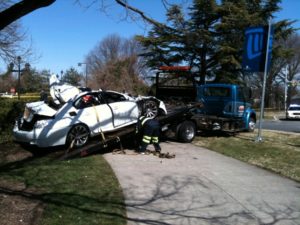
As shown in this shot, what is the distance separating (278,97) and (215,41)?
149ft

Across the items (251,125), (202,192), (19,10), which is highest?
(19,10)

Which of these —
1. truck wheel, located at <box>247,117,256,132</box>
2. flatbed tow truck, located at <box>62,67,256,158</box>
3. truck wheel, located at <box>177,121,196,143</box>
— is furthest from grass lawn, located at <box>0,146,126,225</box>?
truck wheel, located at <box>247,117,256,132</box>

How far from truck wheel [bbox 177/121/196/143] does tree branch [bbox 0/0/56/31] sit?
10.1 m

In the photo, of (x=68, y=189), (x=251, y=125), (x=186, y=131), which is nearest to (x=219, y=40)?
(x=251, y=125)

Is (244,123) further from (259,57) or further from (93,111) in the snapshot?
(93,111)

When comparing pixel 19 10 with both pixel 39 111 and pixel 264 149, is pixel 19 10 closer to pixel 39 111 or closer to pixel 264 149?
pixel 39 111

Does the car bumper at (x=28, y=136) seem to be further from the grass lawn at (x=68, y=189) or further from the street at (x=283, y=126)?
the street at (x=283, y=126)

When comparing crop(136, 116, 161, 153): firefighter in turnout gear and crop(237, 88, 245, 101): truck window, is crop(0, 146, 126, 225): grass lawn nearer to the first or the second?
crop(136, 116, 161, 153): firefighter in turnout gear

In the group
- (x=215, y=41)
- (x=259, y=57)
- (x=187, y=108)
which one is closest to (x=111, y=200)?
(x=187, y=108)

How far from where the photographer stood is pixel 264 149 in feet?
48.1

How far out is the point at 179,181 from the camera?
951cm

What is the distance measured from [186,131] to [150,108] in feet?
6.08

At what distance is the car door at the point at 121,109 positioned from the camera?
1373 cm

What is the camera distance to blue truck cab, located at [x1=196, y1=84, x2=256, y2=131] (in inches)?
722
